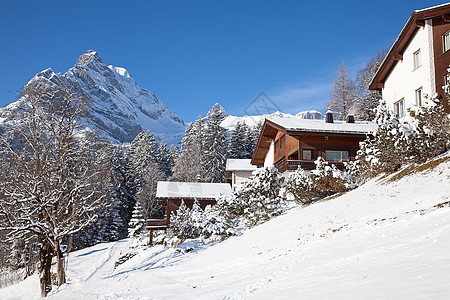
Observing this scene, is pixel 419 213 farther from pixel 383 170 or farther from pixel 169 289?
pixel 383 170

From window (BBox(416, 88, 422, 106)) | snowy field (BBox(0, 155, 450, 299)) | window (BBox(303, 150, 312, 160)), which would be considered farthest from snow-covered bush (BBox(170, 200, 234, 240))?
window (BBox(416, 88, 422, 106))

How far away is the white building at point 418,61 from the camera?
62.4 ft

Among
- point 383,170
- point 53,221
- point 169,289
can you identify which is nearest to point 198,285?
point 169,289

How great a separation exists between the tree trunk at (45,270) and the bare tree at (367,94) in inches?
1486

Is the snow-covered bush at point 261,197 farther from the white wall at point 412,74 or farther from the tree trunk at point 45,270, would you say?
the tree trunk at point 45,270

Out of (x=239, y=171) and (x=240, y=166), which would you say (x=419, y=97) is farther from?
(x=240, y=166)

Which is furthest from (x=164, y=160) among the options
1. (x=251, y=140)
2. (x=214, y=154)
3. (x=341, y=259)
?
(x=341, y=259)

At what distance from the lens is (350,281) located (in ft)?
17.6

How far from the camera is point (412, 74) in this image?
2152 centimetres

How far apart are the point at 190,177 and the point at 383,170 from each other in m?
39.4

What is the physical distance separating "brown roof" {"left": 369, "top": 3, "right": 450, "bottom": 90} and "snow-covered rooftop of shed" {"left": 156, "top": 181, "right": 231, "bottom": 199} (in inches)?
756

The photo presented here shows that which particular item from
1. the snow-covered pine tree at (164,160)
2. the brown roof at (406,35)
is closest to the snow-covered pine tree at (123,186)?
the snow-covered pine tree at (164,160)

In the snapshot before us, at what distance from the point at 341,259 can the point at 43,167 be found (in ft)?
42.9

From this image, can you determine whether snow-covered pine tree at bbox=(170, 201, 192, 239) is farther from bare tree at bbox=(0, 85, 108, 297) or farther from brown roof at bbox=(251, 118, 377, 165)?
brown roof at bbox=(251, 118, 377, 165)
